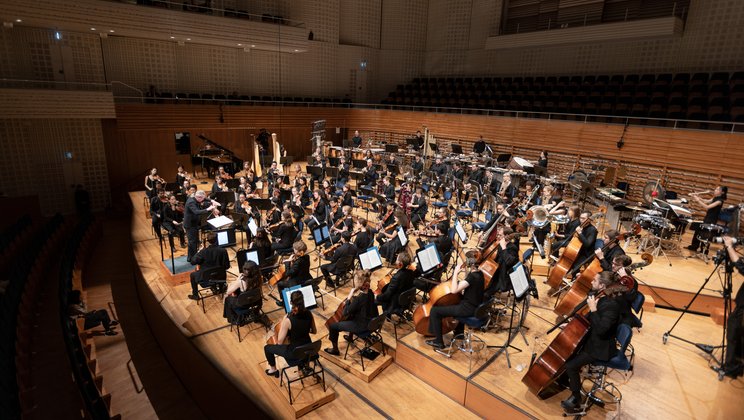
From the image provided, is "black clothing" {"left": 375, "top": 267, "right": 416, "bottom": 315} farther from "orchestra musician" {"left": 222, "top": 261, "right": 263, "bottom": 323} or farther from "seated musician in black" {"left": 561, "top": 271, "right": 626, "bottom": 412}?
"seated musician in black" {"left": 561, "top": 271, "right": 626, "bottom": 412}

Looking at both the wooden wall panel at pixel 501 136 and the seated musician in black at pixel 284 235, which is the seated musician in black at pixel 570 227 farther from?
the wooden wall panel at pixel 501 136

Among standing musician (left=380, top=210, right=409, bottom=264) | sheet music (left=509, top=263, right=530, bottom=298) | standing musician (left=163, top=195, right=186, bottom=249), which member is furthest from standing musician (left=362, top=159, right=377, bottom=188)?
sheet music (left=509, top=263, right=530, bottom=298)

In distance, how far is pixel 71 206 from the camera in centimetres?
1611

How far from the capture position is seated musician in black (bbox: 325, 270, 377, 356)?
5551 mm

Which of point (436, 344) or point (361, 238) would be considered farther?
point (361, 238)

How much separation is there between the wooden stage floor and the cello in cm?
46

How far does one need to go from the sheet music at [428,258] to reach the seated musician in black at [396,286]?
222 mm

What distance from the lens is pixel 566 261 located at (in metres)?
7.52

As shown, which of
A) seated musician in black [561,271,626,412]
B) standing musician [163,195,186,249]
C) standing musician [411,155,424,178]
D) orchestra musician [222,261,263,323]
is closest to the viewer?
seated musician in black [561,271,626,412]

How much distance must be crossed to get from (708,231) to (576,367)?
7.37 metres

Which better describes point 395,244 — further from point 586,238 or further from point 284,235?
point 586,238

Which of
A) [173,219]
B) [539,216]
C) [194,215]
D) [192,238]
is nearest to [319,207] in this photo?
[194,215]

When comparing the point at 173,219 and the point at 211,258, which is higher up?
the point at 211,258

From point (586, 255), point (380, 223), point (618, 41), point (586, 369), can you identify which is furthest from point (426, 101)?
point (586, 369)
